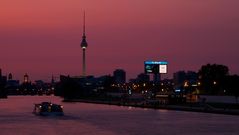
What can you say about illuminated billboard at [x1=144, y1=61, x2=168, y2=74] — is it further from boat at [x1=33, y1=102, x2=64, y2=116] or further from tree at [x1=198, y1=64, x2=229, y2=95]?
boat at [x1=33, y1=102, x2=64, y2=116]

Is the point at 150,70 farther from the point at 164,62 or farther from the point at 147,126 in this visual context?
the point at 147,126

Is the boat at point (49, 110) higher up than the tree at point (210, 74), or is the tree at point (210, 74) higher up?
the tree at point (210, 74)

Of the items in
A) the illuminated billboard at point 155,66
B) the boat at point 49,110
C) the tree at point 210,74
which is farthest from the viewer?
the tree at point 210,74

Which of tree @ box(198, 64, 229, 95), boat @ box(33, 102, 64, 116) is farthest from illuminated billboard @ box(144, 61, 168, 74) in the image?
boat @ box(33, 102, 64, 116)

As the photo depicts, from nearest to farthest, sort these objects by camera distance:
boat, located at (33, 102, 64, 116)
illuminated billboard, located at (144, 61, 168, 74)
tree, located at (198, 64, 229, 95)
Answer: boat, located at (33, 102, 64, 116), illuminated billboard, located at (144, 61, 168, 74), tree, located at (198, 64, 229, 95)

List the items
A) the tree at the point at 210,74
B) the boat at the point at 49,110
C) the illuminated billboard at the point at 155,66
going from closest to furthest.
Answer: the boat at the point at 49,110
the illuminated billboard at the point at 155,66
the tree at the point at 210,74

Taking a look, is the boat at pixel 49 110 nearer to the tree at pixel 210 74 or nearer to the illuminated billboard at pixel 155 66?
the illuminated billboard at pixel 155 66

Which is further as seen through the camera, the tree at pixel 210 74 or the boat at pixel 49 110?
the tree at pixel 210 74

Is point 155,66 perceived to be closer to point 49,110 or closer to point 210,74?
point 210,74

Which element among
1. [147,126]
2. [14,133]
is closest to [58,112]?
[147,126]

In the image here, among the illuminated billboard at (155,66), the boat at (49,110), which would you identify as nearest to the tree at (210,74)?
the illuminated billboard at (155,66)

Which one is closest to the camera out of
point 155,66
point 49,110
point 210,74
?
point 49,110

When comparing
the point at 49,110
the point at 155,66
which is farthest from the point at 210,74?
the point at 49,110

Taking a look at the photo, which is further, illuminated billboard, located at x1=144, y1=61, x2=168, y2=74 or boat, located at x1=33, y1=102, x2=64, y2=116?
illuminated billboard, located at x1=144, y1=61, x2=168, y2=74
